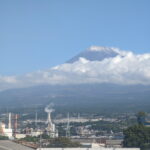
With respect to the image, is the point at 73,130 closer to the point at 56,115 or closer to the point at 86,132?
the point at 86,132

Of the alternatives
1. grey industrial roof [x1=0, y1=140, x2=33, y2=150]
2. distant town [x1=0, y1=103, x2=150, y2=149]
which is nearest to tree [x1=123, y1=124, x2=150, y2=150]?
distant town [x1=0, y1=103, x2=150, y2=149]

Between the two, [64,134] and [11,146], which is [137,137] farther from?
[64,134]

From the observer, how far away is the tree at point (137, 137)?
198ft

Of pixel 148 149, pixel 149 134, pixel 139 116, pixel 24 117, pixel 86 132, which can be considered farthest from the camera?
pixel 24 117

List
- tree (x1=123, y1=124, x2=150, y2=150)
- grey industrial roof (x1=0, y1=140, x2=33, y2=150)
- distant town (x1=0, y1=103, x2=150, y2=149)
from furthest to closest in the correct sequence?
distant town (x1=0, y1=103, x2=150, y2=149)
tree (x1=123, y1=124, x2=150, y2=150)
grey industrial roof (x1=0, y1=140, x2=33, y2=150)

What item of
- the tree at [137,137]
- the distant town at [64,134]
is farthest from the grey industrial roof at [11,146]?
the tree at [137,137]

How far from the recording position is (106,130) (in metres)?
120

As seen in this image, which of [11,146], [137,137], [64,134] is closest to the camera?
[11,146]

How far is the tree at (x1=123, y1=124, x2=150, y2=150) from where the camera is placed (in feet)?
198

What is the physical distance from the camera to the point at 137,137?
60.9 meters

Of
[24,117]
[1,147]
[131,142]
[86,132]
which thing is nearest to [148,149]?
[131,142]

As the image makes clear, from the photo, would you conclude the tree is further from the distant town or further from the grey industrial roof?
the grey industrial roof

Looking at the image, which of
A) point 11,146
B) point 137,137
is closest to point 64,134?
point 137,137

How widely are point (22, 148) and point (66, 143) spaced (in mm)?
10778
